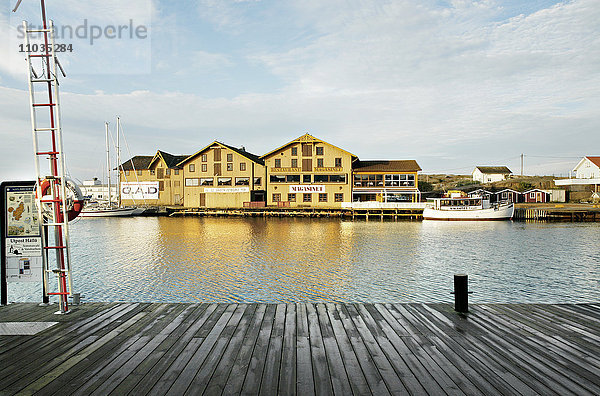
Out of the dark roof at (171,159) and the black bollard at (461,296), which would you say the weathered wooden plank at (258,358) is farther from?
the dark roof at (171,159)

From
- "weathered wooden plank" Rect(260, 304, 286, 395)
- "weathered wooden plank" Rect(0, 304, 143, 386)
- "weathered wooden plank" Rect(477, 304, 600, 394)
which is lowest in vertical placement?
"weathered wooden plank" Rect(477, 304, 600, 394)

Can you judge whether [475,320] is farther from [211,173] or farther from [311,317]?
[211,173]

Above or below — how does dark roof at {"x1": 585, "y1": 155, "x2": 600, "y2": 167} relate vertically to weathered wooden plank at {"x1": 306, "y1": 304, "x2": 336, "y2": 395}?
above

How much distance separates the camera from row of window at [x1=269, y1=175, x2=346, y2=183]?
51.2 m

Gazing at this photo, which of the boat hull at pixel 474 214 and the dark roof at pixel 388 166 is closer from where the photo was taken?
the boat hull at pixel 474 214

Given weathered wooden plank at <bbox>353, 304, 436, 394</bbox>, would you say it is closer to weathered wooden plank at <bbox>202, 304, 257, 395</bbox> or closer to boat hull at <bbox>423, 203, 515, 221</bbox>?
weathered wooden plank at <bbox>202, 304, 257, 395</bbox>

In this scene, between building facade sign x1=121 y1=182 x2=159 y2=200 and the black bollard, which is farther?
building facade sign x1=121 y1=182 x2=159 y2=200

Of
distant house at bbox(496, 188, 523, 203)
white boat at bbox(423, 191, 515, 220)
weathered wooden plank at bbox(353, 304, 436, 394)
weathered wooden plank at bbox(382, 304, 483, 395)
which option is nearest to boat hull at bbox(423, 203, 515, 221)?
white boat at bbox(423, 191, 515, 220)

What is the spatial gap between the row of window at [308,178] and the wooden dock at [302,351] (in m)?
44.6

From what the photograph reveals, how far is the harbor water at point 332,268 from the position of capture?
1305 cm

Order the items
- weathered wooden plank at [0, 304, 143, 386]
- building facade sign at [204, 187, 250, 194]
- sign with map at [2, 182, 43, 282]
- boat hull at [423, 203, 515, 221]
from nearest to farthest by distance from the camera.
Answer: weathered wooden plank at [0, 304, 143, 386] → sign with map at [2, 182, 43, 282] → boat hull at [423, 203, 515, 221] → building facade sign at [204, 187, 250, 194]

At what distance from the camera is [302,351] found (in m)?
4.76

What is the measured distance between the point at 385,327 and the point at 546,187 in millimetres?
74926

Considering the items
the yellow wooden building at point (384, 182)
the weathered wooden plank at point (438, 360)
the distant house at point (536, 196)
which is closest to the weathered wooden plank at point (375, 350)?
the weathered wooden plank at point (438, 360)
